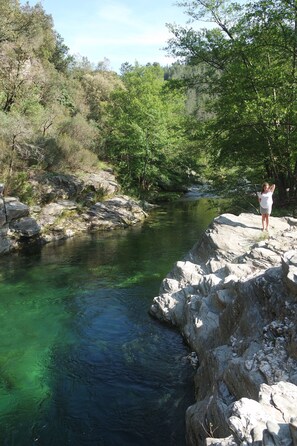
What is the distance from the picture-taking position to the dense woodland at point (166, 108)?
16.3 metres

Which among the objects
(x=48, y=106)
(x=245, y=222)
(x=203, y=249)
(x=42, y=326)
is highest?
(x=48, y=106)

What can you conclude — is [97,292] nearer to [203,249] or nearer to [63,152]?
[203,249]

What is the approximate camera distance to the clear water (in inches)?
297

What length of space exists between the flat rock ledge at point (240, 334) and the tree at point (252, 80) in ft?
19.1

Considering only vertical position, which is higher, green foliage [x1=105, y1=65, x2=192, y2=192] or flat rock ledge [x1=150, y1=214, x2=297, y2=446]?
green foliage [x1=105, y1=65, x2=192, y2=192]

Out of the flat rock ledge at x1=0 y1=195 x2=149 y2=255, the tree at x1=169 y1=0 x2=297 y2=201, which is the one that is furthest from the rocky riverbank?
the tree at x1=169 y1=0 x2=297 y2=201

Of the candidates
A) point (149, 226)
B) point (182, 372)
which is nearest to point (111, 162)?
point (149, 226)

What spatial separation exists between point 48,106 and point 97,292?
88.8 ft

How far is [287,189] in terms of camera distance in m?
18.9

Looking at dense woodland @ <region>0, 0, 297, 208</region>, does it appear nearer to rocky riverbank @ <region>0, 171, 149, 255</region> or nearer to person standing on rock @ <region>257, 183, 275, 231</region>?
rocky riverbank @ <region>0, 171, 149, 255</region>

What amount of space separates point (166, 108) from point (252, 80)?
20653 mm

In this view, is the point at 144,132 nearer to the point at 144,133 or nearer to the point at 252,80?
the point at 144,133

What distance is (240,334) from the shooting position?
7504mm

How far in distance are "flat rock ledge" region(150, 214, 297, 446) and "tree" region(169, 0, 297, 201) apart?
19.1ft
